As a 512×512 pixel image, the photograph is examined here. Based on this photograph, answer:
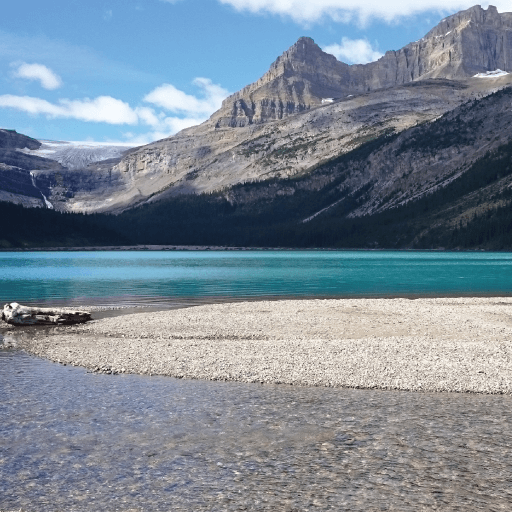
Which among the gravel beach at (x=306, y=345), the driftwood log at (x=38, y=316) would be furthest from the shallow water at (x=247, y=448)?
the driftwood log at (x=38, y=316)

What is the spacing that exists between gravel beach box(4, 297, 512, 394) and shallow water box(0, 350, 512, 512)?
7.01 feet

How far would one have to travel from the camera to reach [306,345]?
32.7 meters

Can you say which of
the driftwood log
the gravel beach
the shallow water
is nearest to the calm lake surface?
the shallow water

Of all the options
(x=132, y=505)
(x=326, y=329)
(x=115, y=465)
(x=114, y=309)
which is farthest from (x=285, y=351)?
(x=114, y=309)

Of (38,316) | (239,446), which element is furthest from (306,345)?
(38,316)

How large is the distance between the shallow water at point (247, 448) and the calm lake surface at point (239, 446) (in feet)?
0.16

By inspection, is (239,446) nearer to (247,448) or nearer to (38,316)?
(247,448)

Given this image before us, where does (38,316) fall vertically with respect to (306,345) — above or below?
above

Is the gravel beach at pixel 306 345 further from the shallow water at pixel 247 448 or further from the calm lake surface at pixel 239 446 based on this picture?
the shallow water at pixel 247 448

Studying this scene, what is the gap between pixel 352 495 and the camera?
13.7 metres

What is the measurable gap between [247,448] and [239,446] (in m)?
0.28

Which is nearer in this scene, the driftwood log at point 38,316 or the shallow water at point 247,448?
the shallow water at point 247,448

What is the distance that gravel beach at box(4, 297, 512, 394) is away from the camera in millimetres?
25406

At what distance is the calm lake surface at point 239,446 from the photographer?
1359 cm
